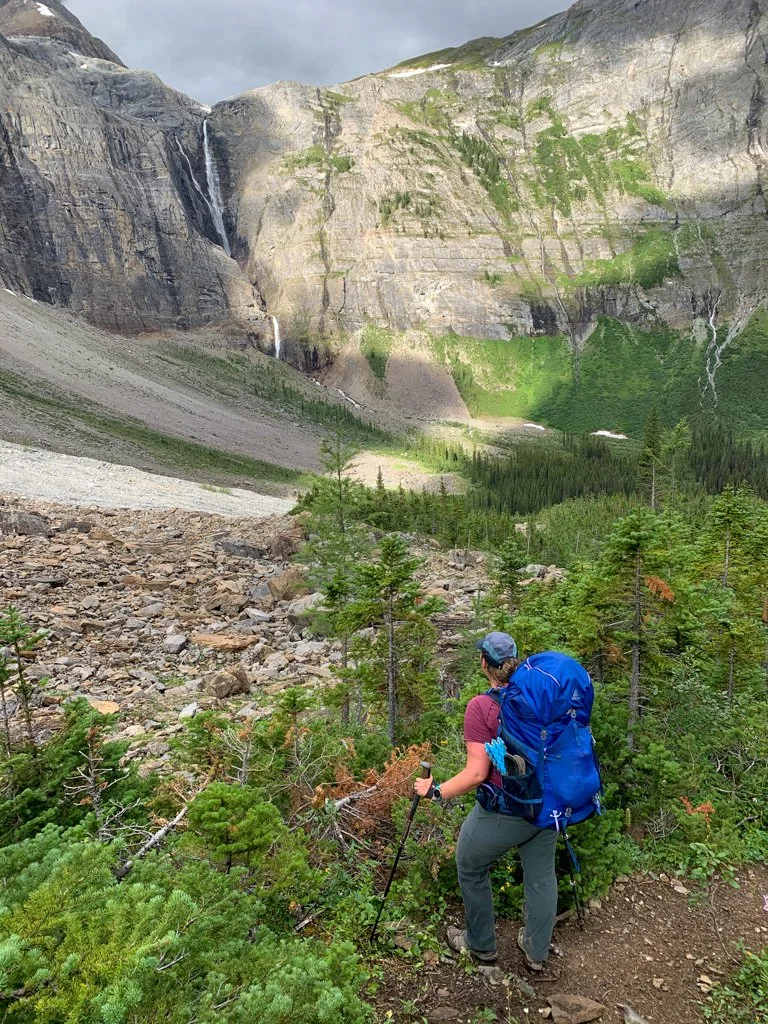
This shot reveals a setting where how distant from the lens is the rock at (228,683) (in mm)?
11383

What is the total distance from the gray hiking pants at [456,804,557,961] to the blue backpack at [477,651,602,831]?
326 millimetres

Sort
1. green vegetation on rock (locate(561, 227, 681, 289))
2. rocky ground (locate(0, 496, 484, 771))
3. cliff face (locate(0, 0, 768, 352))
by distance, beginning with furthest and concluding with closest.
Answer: green vegetation on rock (locate(561, 227, 681, 289)) < cliff face (locate(0, 0, 768, 352)) < rocky ground (locate(0, 496, 484, 771))

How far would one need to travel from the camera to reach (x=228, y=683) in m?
11.5

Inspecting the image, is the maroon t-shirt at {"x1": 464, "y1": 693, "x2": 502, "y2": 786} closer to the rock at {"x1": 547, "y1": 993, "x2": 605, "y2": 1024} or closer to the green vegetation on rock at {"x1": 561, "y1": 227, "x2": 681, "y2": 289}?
the rock at {"x1": 547, "y1": 993, "x2": 605, "y2": 1024}

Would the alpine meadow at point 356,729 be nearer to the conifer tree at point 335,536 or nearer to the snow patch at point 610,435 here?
the conifer tree at point 335,536

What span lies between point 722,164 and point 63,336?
185 metres

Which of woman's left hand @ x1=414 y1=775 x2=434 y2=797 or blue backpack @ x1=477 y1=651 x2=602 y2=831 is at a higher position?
blue backpack @ x1=477 y1=651 x2=602 y2=831

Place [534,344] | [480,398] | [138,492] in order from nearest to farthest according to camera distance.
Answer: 1. [138,492]
2. [480,398]
3. [534,344]

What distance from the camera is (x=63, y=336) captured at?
10681cm

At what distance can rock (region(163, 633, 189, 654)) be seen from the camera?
44.7 ft

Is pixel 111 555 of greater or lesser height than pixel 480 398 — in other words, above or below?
below

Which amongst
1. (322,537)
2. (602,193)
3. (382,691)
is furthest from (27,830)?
(602,193)

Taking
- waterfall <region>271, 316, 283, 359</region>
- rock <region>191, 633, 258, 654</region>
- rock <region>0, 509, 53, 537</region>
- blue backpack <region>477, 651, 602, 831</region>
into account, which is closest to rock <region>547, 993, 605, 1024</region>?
blue backpack <region>477, 651, 602, 831</region>

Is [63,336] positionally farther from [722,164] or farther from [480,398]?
[722,164]
